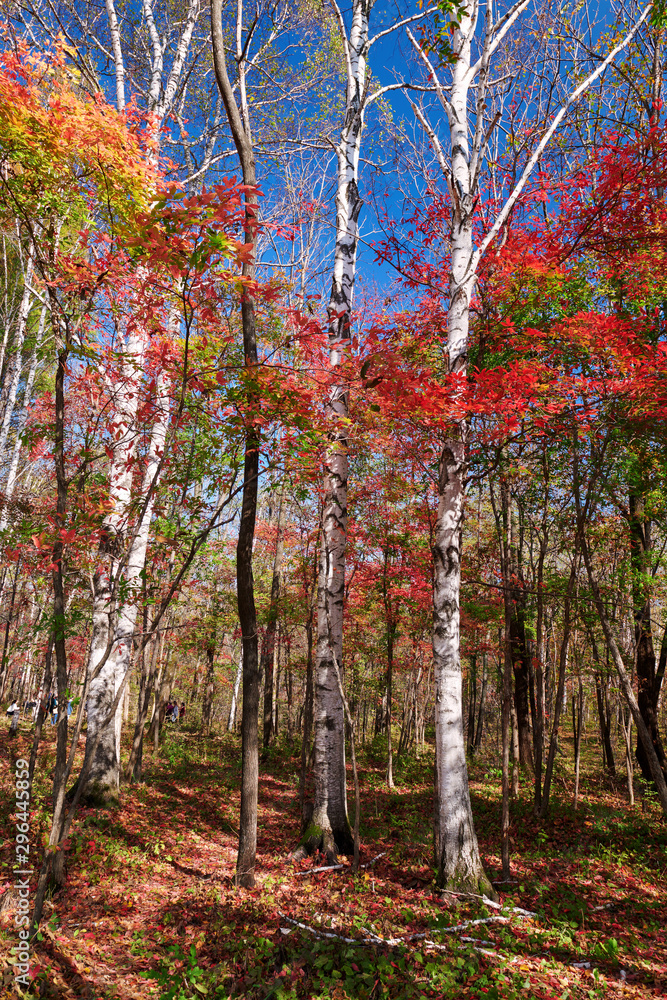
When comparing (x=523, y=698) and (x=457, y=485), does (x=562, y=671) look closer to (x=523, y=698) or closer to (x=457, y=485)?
(x=457, y=485)

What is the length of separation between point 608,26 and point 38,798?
14812 millimetres

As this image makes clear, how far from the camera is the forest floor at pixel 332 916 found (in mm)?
3416

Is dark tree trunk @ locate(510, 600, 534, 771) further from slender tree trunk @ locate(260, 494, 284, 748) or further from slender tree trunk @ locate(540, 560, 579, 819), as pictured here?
slender tree trunk @ locate(260, 494, 284, 748)

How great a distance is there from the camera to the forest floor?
3.42 metres

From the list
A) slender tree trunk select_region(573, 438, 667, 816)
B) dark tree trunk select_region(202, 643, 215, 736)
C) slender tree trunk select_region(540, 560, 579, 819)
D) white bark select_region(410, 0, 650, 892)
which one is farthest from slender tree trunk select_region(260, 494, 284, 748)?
slender tree trunk select_region(573, 438, 667, 816)

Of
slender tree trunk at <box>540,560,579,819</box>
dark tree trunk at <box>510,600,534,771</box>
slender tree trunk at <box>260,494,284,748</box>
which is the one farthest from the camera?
slender tree trunk at <box>260,494,284,748</box>

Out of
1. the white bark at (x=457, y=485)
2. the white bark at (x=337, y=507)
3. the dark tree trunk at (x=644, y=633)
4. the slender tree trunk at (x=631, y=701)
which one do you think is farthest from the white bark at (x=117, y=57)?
the dark tree trunk at (x=644, y=633)

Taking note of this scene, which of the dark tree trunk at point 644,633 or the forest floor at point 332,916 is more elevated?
the dark tree trunk at point 644,633

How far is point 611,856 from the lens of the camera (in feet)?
22.2

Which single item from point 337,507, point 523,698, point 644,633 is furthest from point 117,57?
point 523,698

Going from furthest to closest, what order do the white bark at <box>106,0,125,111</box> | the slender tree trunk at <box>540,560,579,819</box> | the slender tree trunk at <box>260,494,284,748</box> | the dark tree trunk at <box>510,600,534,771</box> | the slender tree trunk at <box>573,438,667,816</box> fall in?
the slender tree trunk at <box>260,494,284,748</box> → the dark tree trunk at <box>510,600,534,771</box> → the white bark at <box>106,0,125,111</box> → the slender tree trunk at <box>540,560,579,819</box> → the slender tree trunk at <box>573,438,667,816</box>

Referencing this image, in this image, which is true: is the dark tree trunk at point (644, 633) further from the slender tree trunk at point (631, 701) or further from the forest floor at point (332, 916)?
the slender tree trunk at point (631, 701)

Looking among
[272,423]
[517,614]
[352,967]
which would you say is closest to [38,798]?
[352,967]

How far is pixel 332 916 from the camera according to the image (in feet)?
14.4
